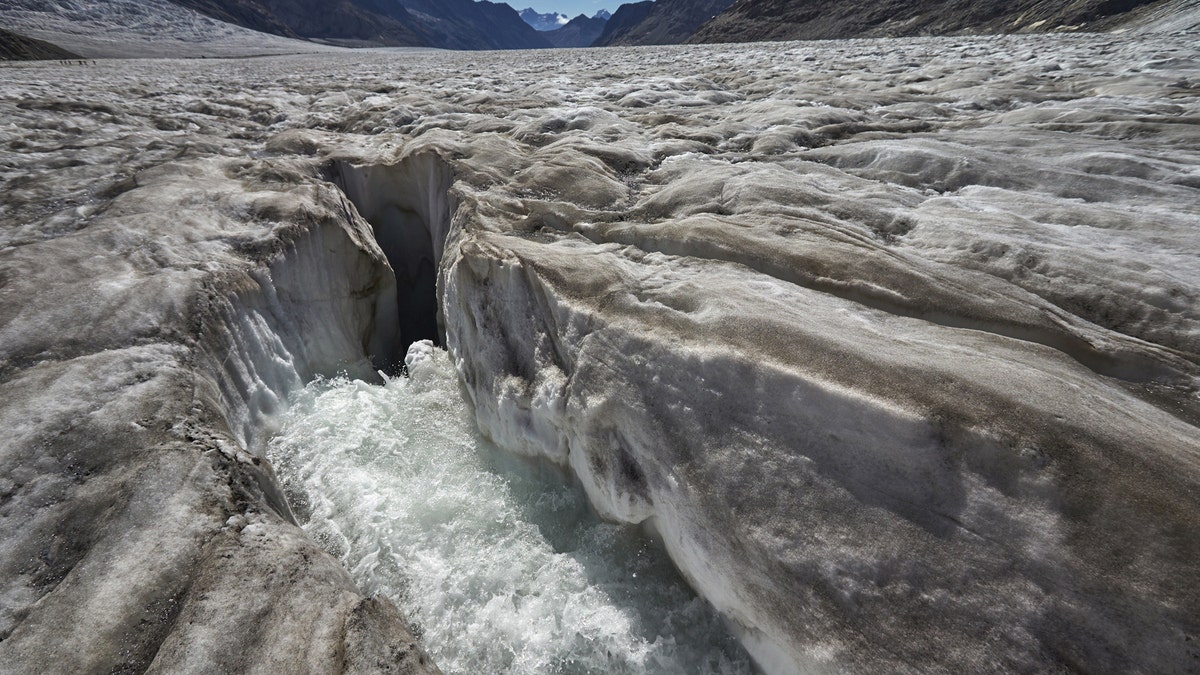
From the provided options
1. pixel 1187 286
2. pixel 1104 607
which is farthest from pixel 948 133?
pixel 1104 607

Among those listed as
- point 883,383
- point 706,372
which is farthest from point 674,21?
point 883,383

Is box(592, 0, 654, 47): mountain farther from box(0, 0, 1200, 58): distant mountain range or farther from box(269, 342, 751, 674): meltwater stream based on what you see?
box(269, 342, 751, 674): meltwater stream

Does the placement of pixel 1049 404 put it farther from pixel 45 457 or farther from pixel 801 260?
pixel 45 457

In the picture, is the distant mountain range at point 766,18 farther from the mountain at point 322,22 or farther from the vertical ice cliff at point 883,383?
the vertical ice cliff at point 883,383

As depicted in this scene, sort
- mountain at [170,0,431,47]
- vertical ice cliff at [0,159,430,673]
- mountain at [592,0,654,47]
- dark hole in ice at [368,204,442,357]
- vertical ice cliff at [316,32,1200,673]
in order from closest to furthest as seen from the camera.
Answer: vertical ice cliff at [316,32,1200,673]
vertical ice cliff at [0,159,430,673]
dark hole in ice at [368,204,442,357]
mountain at [170,0,431,47]
mountain at [592,0,654,47]

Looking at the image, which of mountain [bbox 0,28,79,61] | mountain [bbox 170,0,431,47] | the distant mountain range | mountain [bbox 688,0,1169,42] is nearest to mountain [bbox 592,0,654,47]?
the distant mountain range

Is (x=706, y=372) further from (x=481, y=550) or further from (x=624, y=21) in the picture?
(x=624, y=21)
